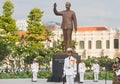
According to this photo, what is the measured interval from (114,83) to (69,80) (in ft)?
5.59

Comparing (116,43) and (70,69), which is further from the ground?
(116,43)

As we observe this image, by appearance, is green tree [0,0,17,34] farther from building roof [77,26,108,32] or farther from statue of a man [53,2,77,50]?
building roof [77,26,108,32]

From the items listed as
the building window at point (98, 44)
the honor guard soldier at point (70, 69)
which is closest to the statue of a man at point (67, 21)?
the honor guard soldier at point (70, 69)

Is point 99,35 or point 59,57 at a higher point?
point 99,35

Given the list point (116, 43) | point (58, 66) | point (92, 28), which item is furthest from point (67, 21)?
point (92, 28)

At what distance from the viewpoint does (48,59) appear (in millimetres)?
56188

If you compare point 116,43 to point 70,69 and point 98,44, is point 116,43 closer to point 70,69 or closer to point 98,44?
point 98,44

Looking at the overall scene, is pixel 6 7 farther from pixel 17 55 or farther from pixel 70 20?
pixel 70 20

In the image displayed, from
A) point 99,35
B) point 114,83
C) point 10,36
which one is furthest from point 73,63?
point 99,35

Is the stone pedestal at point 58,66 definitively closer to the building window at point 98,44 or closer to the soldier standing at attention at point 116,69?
the soldier standing at attention at point 116,69

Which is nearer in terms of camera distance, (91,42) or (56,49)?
(56,49)

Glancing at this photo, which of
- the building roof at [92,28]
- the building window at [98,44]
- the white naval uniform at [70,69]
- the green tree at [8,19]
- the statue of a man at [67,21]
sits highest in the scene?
the building roof at [92,28]

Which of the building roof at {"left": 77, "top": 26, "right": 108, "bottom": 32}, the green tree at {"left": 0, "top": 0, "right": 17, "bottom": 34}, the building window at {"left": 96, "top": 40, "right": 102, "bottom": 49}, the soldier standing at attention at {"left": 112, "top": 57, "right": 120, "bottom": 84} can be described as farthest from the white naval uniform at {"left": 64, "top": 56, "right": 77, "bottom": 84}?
the building roof at {"left": 77, "top": 26, "right": 108, "bottom": 32}

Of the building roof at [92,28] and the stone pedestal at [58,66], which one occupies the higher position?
the building roof at [92,28]
